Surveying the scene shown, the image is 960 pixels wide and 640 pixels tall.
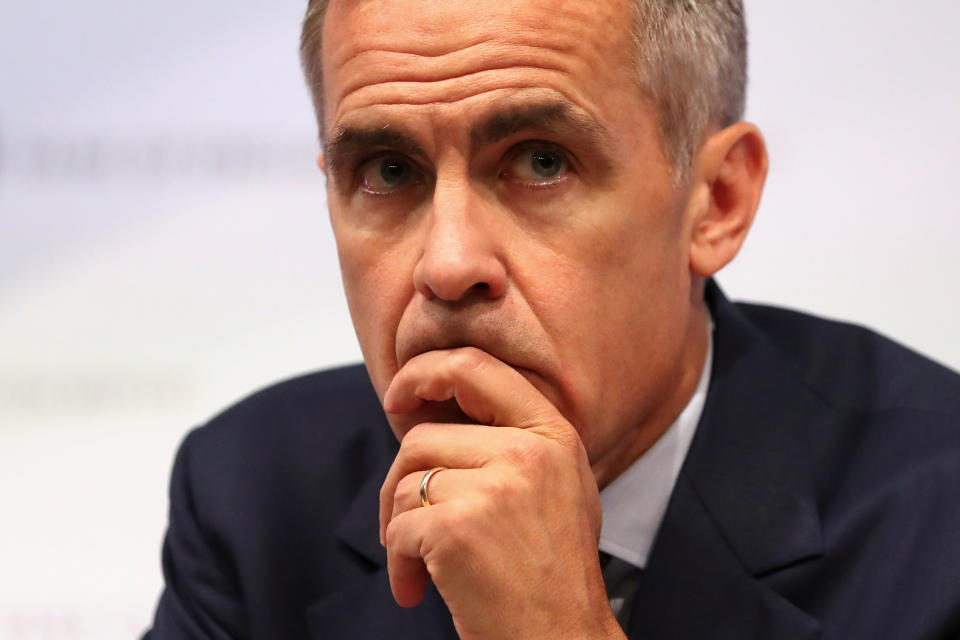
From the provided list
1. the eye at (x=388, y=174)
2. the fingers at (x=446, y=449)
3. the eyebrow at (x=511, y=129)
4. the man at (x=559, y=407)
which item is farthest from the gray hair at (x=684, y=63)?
the fingers at (x=446, y=449)

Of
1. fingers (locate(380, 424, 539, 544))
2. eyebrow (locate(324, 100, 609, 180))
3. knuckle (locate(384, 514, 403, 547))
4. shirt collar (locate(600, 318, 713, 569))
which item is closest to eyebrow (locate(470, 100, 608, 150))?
eyebrow (locate(324, 100, 609, 180))

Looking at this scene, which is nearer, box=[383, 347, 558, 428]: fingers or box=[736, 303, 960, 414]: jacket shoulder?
box=[383, 347, 558, 428]: fingers

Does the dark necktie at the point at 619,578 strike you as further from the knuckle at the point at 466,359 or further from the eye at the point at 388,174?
the eye at the point at 388,174

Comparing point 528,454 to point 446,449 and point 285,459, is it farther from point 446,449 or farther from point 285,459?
point 285,459

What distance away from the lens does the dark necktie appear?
2100mm

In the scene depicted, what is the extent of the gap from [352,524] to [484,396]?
0.61 metres

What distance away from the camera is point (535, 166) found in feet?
6.04

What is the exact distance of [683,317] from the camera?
6.86 ft

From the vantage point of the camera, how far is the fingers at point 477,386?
1.73 m

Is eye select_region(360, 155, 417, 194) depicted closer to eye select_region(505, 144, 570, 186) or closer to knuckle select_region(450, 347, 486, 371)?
eye select_region(505, 144, 570, 186)

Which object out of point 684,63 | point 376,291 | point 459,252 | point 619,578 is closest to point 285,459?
point 376,291

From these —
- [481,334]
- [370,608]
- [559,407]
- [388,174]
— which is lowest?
[370,608]

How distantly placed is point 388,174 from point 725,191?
65 cm

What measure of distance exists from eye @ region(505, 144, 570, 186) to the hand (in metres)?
0.30
